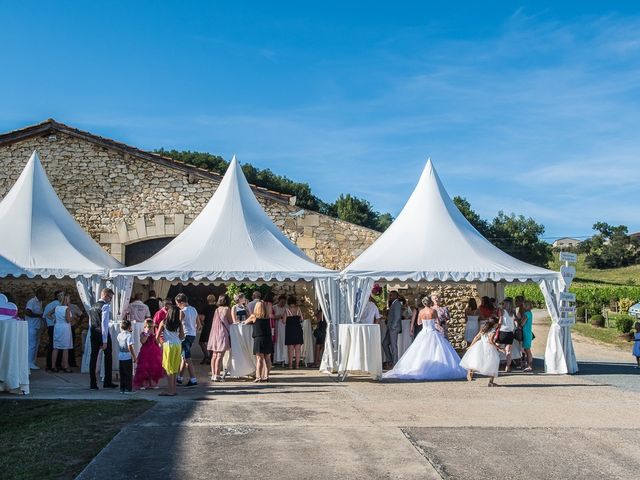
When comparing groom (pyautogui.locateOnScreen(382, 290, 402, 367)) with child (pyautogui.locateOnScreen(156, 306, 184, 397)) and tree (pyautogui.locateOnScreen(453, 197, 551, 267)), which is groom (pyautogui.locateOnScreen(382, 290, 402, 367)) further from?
tree (pyautogui.locateOnScreen(453, 197, 551, 267))

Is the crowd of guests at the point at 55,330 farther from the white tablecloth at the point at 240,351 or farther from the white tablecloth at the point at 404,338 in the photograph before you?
the white tablecloth at the point at 404,338

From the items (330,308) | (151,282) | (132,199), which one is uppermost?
(132,199)

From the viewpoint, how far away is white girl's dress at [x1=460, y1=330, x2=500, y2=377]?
11055 millimetres

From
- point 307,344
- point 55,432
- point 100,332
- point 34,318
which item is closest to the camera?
point 55,432

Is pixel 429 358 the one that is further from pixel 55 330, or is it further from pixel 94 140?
pixel 94 140

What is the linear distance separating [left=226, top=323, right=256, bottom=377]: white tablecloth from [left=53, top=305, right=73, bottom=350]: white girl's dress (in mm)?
3122

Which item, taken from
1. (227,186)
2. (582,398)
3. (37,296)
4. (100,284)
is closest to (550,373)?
(582,398)

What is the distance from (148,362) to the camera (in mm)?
10547

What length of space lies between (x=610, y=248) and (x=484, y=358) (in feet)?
203

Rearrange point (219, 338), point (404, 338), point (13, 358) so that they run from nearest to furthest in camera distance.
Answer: point (13, 358), point (219, 338), point (404, 338)

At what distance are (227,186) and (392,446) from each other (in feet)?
29.1

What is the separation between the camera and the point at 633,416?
833 centimetres

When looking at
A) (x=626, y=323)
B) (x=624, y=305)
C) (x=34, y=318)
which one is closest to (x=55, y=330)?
(x=34, y=318)

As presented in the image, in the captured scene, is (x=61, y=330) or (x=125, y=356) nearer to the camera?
(x=125, y=356)
